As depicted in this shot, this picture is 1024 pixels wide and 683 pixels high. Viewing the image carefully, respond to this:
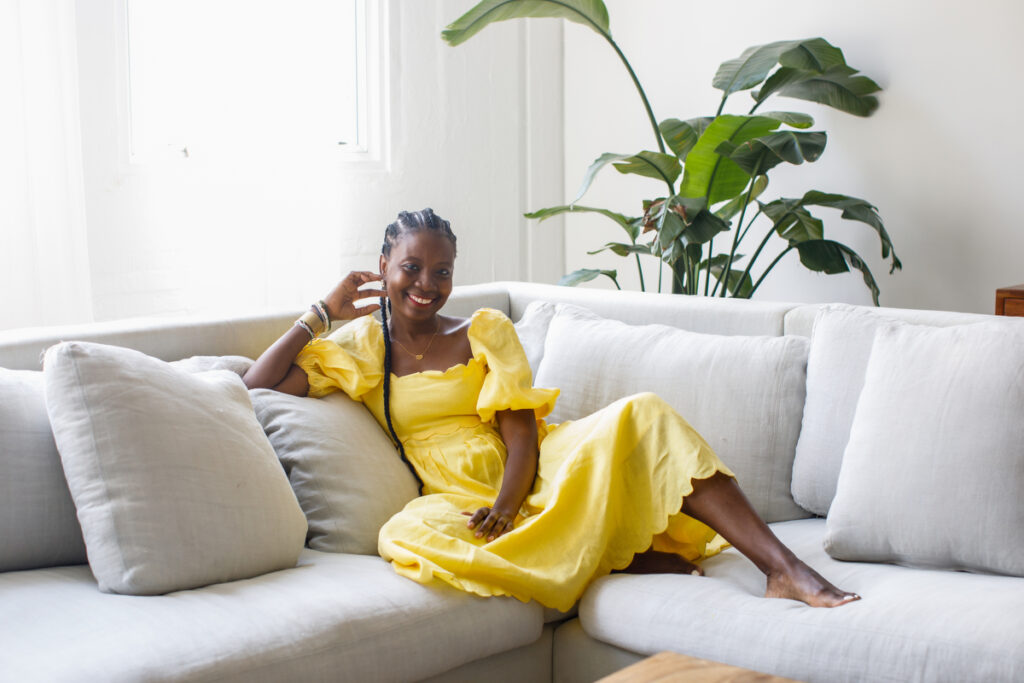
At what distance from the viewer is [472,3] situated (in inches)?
161

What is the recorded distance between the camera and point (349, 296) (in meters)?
2.29

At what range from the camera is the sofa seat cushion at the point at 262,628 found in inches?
55.9

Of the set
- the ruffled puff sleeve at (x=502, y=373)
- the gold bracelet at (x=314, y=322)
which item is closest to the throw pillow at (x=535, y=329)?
the ruffled puff sleeve at (x=502, y=373)

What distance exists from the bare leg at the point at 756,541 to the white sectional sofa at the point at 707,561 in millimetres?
39

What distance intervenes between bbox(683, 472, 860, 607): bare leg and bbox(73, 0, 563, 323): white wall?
1.52m

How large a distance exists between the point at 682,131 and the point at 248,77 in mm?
1442

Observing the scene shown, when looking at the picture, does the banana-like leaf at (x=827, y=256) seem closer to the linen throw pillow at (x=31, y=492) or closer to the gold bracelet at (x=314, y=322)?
the gold bracelet at (x=314, y=322)

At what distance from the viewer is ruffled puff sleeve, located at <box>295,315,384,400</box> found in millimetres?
2172

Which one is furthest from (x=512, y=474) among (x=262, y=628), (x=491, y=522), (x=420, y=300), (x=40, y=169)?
(x=40, y=169)

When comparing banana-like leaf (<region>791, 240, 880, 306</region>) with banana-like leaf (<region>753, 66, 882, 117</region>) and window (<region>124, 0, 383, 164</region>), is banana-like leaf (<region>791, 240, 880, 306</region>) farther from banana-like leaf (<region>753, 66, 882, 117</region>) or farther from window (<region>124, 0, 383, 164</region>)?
window (<region>124, 0, 383, 164</region>)

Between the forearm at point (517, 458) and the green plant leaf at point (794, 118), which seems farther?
the green plant leaf at point (794, 118)

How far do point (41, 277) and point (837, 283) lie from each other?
2552 mm

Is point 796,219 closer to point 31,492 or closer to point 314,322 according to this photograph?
point 314,322

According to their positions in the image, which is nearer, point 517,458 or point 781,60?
point 517,458
